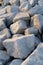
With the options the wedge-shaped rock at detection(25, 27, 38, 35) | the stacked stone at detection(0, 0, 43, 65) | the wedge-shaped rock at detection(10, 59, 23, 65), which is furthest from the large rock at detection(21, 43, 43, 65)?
the wedge-shaped rock at detection(25, 27, 38, 35)

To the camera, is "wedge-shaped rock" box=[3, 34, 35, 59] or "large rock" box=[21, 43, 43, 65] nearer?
"large rock" box=[21, 43, 43, 65]

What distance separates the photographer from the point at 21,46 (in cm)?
126

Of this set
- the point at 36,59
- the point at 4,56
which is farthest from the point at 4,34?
the point at 36,59

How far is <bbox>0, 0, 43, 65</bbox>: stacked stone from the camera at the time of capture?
1.17 meters

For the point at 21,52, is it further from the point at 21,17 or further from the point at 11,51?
the point at 21,17

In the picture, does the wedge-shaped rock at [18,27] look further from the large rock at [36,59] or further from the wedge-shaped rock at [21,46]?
the large rock at [36,59]

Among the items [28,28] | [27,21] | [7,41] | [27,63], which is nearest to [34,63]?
[27,63]

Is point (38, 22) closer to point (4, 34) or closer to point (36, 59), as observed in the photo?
point (4, 34)

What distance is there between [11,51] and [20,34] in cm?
19

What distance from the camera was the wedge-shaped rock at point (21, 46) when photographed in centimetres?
124

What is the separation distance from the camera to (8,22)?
167cm

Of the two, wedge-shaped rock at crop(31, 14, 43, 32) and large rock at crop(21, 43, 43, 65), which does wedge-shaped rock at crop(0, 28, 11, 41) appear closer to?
wedge-shaped rock at crop(31, 14, 43, 32)

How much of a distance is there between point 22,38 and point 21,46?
63 millimetres

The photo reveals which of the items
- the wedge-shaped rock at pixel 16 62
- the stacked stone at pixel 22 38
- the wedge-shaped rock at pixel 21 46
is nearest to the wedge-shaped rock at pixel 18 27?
the stacked stone at pixel 22 38
